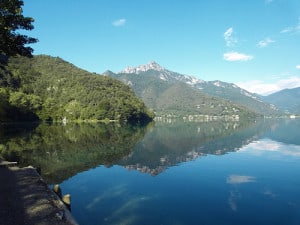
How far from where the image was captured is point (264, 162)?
188ft

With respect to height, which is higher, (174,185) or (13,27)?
(13,27)

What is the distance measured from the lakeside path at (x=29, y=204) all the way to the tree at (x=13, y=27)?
19.1 metres

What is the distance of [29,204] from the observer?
22.3 meters

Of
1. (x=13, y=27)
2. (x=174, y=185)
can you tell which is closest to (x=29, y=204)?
(x=174, y=185)

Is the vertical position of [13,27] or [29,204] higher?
[13,27]

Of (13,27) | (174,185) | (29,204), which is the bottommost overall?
(174,185)

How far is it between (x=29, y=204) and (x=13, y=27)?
29203mm

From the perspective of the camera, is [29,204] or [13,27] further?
[13,27]

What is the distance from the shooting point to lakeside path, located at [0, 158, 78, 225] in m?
19.3

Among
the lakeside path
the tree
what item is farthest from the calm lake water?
the tree

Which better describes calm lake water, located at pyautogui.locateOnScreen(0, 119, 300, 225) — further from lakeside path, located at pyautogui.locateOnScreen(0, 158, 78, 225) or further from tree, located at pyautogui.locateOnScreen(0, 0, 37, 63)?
tree, located at pyautogui.locateOnScreen(0, 0, 37, 63)

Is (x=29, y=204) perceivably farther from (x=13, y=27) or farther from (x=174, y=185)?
(x=13, y=27)

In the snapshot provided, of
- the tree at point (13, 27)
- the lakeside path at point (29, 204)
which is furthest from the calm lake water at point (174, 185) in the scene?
the tree at point (13, 27)

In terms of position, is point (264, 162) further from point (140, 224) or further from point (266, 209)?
point (140, 224)
